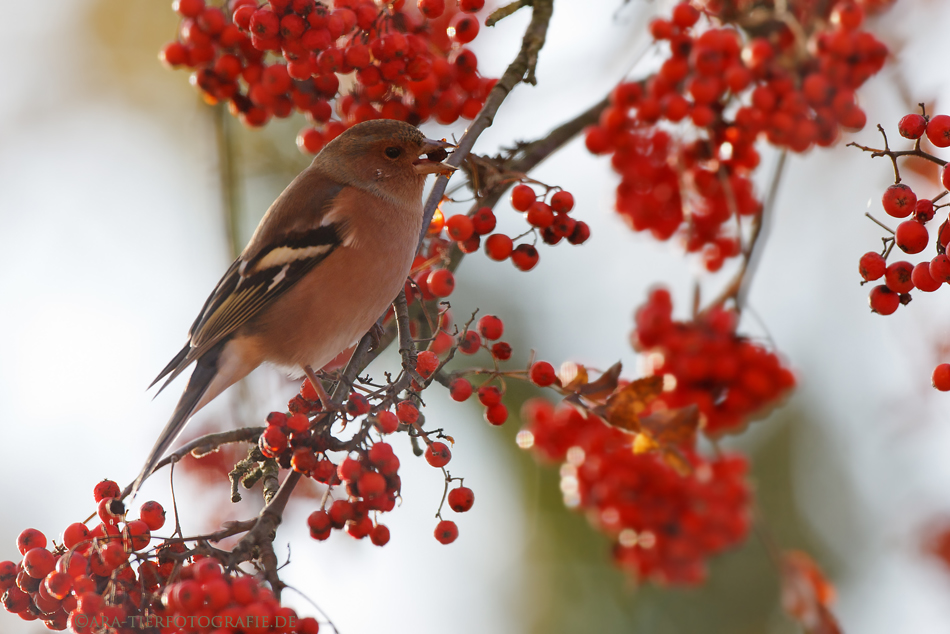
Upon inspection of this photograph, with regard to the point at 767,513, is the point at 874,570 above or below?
below

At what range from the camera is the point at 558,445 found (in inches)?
157

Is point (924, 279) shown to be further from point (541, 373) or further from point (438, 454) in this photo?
point (438, 454)

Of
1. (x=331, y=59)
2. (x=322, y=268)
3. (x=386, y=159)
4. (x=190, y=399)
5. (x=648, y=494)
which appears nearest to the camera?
(x=331, y=59)

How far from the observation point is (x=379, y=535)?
2.60 m

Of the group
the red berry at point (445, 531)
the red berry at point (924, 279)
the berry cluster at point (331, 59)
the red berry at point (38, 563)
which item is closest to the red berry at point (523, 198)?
the berry cluster at point (331, 59)

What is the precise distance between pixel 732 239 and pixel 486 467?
422 centimetres

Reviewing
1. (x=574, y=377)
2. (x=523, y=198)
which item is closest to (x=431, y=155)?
(x=523, y=198)

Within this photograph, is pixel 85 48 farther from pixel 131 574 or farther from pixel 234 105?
pixel 131 574

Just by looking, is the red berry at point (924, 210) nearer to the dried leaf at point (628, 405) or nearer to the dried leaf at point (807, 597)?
the dried leaf at point (628, 405)

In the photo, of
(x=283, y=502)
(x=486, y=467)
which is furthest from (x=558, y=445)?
(x=486, y=467)

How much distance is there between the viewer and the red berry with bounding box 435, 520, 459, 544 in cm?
272

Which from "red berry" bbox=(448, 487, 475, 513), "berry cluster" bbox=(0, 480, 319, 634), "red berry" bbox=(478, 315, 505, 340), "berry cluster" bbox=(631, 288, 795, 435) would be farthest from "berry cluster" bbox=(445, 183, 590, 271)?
"berry cluster" bbox=(0, 480, 319, 634)

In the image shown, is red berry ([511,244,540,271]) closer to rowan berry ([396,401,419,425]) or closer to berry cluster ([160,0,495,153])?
berry cluster ([160,0,495,153])

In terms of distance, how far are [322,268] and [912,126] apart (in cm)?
232
